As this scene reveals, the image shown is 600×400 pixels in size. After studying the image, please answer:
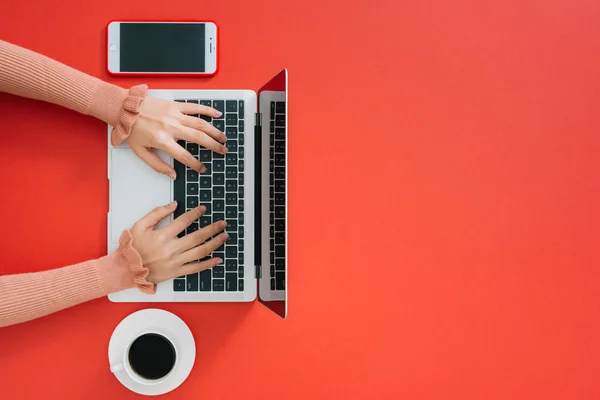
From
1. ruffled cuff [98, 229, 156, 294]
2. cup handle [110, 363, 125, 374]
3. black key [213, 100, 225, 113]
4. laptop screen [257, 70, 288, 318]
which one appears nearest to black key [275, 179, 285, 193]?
laptop screen [257, 70, 288, 318]

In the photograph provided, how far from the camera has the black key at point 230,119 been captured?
3.01ft

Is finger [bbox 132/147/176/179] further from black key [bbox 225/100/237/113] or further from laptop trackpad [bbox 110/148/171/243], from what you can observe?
black key [bbox 225/100/237/113]

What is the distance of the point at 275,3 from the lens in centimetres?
96

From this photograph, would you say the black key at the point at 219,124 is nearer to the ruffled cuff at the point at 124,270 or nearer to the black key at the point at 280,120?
the black key at the point at 280,120

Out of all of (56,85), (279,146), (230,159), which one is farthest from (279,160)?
(56,85)

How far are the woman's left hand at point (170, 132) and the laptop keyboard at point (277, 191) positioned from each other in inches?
4.8

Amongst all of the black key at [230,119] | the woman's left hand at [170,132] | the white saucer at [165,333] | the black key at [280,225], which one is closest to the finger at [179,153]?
the woman's left hand at [170,132]

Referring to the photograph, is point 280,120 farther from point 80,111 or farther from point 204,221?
point 80,111

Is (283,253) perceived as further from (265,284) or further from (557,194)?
(557,194)

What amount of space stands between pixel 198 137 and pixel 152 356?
0.46 m

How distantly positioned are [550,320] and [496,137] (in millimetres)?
448

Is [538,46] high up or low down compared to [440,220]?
up

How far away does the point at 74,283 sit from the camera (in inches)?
34.9

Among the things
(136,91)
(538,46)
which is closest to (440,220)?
(538,46)
